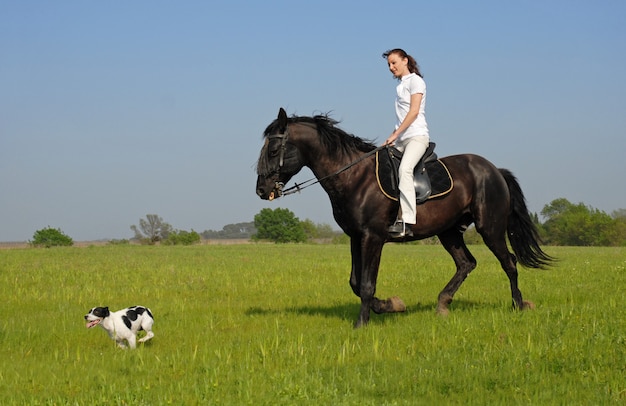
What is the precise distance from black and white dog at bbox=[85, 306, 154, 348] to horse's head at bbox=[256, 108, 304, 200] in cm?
241

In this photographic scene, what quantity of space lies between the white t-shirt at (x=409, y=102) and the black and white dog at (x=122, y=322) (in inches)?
183

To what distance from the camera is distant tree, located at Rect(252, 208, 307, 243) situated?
414ft

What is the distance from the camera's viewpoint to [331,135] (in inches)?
389

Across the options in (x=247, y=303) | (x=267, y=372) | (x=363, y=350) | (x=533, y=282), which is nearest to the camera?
(x=267, y=372)

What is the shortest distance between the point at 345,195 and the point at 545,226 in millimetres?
131389

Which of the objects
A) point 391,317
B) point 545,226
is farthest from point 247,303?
point 545,226

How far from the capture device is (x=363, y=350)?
7926mm

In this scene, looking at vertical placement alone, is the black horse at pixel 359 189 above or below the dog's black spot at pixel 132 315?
above

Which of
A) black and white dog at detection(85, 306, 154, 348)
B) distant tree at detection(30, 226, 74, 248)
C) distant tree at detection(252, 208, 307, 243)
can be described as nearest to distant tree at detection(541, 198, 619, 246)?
distant tree at detection(252, 208, 307, 243)

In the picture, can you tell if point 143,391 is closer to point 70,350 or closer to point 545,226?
point 70,350

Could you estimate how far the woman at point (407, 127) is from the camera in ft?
31.7

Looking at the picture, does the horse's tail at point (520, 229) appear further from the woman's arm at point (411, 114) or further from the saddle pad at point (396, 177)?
the woman's arm at point (411, 114)

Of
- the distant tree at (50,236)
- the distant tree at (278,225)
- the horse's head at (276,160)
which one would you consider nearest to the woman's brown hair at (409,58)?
the horse's head at (276,160)

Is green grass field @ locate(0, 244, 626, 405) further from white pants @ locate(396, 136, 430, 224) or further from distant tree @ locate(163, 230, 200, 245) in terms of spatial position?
distant tree @ locate(163, 230, 200, 245)
